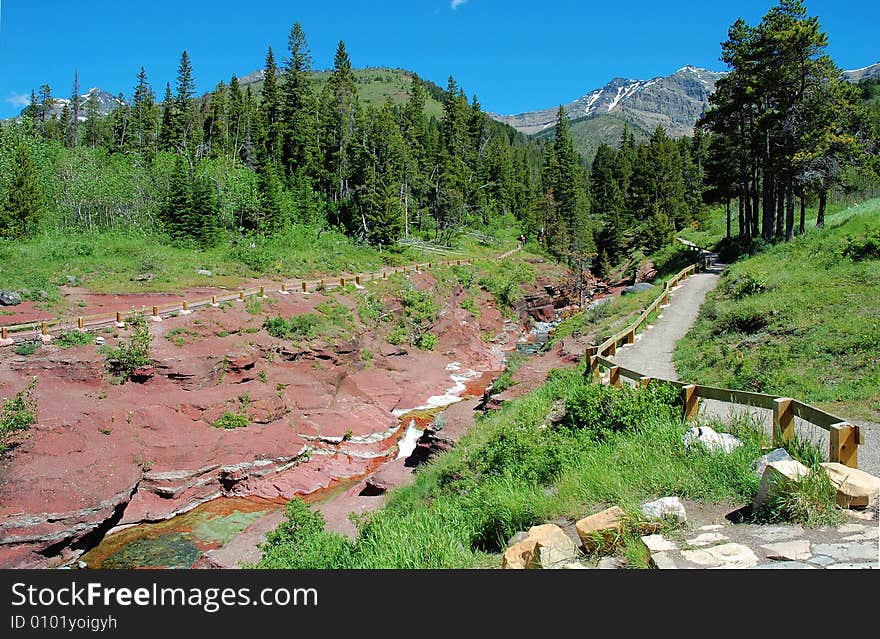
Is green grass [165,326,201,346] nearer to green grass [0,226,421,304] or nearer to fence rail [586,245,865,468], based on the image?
green grass [0,226,421,304]

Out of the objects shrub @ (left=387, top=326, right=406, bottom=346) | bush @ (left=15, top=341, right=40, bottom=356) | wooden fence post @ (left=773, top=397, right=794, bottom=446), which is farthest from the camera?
shrub @ (left=387, top=326, right=406, bottom=346)

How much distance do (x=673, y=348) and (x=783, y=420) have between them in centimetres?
1259

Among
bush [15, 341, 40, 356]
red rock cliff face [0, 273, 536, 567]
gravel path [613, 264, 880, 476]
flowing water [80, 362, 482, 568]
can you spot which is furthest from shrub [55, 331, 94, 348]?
gravel path [613, 264, 880, 476]

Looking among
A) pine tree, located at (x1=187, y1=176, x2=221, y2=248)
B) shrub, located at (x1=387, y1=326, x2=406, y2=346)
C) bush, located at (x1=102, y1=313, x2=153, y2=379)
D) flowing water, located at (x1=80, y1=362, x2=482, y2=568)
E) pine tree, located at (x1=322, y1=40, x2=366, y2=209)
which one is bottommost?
flowing water, located at (x1=80, y1=362, x2=482, y2=568)

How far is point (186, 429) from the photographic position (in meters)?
23.5

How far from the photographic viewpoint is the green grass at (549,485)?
289 inches

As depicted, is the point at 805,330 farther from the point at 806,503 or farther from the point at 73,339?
the point at 73,339

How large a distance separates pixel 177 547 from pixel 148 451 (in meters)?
4.55

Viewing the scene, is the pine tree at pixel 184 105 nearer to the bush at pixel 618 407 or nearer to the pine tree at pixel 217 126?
the pine tree at pixel 217 126

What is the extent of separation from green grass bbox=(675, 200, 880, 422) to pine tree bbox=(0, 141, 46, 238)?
48.8 metres

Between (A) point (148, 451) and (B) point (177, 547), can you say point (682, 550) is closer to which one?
(B) point (177, 547)

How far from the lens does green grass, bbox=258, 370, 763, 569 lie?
24.1ft

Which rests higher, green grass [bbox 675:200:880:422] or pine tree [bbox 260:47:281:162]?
pine tree [bbox 260:47:281:162]
